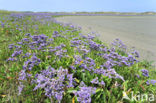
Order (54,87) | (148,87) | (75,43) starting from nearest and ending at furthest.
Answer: (54,87)
(148,87)
(75,43)

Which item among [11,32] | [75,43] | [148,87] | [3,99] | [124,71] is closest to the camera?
[3,99]

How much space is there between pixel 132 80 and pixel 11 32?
21.7 ft

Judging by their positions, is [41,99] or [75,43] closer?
[41,99]

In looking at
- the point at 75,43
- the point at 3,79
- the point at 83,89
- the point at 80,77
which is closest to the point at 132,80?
the point at 80,77

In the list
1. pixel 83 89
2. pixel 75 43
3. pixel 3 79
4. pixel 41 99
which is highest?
pixel 75 43

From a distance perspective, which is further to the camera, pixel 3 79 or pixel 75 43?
pixel 75 43

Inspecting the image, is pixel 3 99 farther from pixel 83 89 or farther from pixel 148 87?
pixel 148 87

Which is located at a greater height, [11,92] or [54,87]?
[54,87]

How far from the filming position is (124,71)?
134 inches

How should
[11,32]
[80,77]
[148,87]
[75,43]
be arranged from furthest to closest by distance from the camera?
[11,32] < [75,43] < [80,77] < [148,87]

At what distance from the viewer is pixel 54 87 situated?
6.18 feet

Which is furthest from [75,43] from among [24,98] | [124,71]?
[24,98]

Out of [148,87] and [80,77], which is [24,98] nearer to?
[80,77]

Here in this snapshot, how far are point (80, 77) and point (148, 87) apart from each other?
1.57 m
